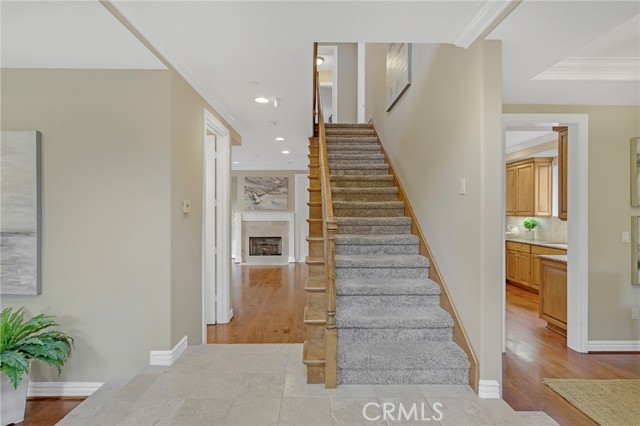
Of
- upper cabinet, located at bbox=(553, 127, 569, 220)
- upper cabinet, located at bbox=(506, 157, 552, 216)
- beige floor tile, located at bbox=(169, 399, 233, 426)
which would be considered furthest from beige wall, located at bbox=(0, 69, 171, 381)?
upper cabinet, located at bbox=(506, 157, 552, 216)

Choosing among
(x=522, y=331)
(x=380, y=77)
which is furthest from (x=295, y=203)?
(x=522, y=331)

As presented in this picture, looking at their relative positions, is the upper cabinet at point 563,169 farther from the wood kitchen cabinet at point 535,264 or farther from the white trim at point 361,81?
the white trim at point 361,81

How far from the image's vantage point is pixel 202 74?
8.61ft

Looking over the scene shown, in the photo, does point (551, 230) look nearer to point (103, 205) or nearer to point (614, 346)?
point (614, 346)

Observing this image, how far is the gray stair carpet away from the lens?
211cm

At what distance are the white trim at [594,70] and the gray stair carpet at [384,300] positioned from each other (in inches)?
68.5

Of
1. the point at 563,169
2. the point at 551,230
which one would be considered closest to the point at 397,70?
the point at 563,169

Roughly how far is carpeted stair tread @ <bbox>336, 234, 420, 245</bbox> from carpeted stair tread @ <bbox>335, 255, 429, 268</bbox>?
22 cm

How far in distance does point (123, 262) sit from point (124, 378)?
0.87m

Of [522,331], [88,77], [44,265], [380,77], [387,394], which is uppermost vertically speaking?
[380,77]

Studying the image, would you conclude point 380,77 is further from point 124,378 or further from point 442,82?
point 124,378

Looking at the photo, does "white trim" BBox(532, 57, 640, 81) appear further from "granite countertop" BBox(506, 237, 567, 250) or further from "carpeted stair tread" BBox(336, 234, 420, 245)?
"granite countertop" BBox(506, 237, 567, 250)

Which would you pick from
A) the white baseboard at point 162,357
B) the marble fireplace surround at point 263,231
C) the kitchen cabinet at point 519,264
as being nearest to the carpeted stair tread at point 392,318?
the white baseboard at point 162,357

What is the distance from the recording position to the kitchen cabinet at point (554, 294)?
3475mm
